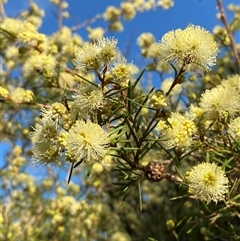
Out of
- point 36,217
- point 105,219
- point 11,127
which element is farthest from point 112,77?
point 11,127

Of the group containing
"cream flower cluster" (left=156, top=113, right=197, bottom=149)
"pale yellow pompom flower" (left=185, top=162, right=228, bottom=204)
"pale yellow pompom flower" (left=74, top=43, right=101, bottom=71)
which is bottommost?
"pale yellow pompom flower" (left=185, top=162, right=228, bottom=204)

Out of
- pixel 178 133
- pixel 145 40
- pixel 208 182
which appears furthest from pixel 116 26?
pixel 208 182

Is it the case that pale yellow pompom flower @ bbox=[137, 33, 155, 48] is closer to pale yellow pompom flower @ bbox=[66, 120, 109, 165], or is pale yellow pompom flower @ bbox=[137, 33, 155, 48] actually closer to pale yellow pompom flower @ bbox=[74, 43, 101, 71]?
pale yellow pompom flower @ bbox=[74, 43, 101, 71]

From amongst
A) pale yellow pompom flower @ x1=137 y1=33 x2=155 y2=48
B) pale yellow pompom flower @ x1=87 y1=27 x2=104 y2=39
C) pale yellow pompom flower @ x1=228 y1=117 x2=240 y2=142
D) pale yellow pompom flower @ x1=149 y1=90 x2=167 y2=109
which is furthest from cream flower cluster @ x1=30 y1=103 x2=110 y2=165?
pale yellow pompom flower @ x1=87 y1=27 x2=104 y2=39

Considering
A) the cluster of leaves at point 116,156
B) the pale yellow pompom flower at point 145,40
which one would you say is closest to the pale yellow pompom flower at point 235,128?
the cluster of leaves at point 116,156

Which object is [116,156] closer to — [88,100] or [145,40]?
[88,100]

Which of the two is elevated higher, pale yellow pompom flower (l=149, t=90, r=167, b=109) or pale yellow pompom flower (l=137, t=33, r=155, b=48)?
pale yellow pompom flower (l=137, t=33, r=155, b=48)

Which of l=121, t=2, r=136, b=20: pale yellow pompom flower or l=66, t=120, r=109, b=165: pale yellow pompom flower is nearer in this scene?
l=66, t=120, r=109, b=165: pale yellow pompom flower
